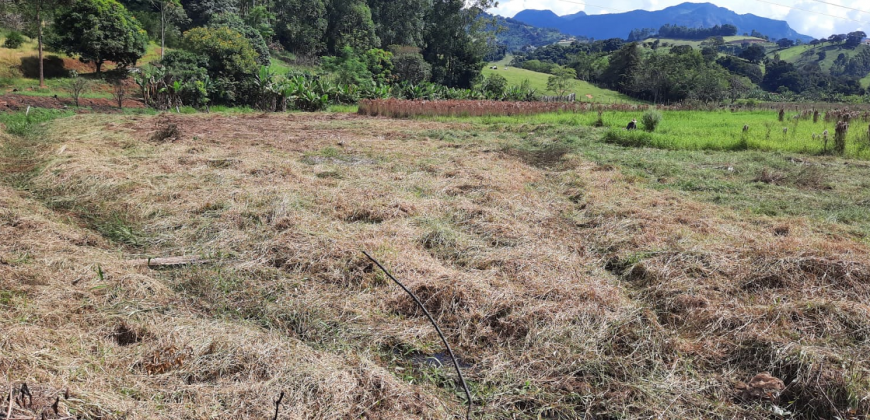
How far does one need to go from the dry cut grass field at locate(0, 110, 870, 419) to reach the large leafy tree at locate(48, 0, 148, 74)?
19156 millimetres

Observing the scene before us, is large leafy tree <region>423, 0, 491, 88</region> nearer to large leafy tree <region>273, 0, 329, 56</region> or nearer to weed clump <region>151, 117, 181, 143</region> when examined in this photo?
large leafy tree <region>273, 0, 329, 56</region>

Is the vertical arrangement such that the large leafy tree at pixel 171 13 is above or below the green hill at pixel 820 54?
below

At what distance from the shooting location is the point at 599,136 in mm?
12117

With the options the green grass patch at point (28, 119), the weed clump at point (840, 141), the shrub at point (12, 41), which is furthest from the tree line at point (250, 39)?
the weed clump at point (840, 141)

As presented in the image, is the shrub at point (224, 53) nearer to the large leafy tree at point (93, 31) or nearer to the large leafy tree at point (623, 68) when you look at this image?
the large leafy tree at point (93, 31)

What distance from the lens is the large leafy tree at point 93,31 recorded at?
20.3 meters

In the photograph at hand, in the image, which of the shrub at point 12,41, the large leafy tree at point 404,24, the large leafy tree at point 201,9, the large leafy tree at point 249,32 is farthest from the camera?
the large leafy tree at point 404,24

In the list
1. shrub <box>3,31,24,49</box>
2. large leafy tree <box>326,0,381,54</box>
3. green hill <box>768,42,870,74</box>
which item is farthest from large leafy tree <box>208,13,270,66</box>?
green hill <box>768,42,870,74</box>

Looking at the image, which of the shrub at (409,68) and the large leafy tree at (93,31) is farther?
the shrub at (409,68)

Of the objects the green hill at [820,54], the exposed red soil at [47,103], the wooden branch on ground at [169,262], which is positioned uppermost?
the green hill at [820,54]

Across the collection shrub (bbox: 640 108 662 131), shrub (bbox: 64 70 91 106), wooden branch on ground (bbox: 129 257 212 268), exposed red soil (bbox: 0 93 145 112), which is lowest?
wooden branch on ground (bbox: 129 257 212 268)

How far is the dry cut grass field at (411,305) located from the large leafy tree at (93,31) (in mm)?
19156

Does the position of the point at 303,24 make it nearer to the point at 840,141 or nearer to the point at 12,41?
the point at 12,41

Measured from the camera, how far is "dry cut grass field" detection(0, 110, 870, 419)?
7.45 feet
